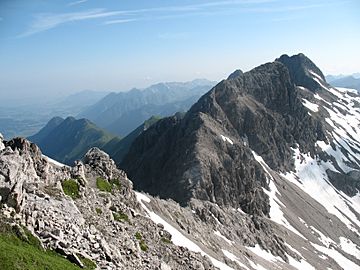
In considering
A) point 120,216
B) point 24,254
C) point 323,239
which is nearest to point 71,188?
point 120,216

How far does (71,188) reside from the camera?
129 ft

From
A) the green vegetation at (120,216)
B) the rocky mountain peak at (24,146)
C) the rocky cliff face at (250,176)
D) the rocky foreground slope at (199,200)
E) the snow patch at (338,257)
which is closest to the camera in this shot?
the rocky foreground slope at (199,200)

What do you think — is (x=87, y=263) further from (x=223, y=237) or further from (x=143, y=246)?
(x=223, y=237)

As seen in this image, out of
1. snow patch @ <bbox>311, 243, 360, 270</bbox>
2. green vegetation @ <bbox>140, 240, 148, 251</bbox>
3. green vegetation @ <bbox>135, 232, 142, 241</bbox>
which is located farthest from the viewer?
snow patch @ <bbox>311, 243, 360, 270</bbox>

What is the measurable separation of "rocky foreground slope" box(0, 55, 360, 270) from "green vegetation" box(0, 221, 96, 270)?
29.9 inches

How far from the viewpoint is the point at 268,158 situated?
179500 mm

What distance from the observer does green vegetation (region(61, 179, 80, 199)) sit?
3819 cm

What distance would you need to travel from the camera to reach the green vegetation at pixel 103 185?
48.7 metres

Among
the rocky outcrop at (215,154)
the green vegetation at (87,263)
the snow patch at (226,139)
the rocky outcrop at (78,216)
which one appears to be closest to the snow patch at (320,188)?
the rocky outcrop at (215,154)

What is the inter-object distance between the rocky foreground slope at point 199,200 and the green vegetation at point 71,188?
0.46 feet

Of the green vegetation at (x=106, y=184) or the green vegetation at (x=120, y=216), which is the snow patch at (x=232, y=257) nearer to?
the green vegetation at (x=106, y=184)

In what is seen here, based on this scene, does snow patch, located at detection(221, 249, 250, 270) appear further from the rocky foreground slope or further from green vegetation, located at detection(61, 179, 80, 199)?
green vegetation, located at detection(61, 179, 80, 199)

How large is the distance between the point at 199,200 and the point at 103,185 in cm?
4938

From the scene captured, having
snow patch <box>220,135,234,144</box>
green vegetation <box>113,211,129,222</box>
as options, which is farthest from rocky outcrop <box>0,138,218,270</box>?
snow patch <box>220,135,234,144</box>
